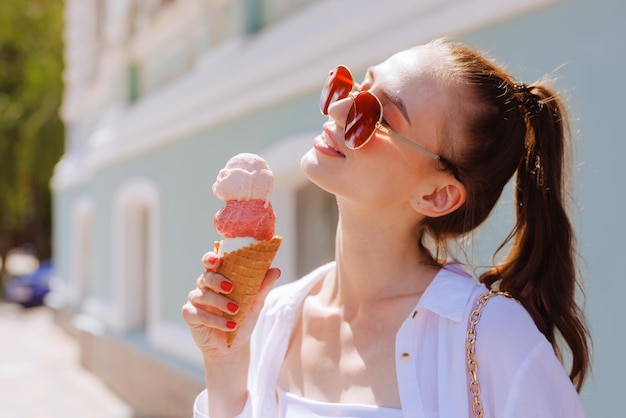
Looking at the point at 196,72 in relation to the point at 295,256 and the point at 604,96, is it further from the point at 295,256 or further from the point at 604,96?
the point at 604,96

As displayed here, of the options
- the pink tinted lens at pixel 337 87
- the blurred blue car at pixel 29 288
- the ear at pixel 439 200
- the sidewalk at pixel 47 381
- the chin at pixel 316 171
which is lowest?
the blurred blue car at pixel 29 288

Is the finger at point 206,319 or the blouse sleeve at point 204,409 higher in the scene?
the finger at point 206,319

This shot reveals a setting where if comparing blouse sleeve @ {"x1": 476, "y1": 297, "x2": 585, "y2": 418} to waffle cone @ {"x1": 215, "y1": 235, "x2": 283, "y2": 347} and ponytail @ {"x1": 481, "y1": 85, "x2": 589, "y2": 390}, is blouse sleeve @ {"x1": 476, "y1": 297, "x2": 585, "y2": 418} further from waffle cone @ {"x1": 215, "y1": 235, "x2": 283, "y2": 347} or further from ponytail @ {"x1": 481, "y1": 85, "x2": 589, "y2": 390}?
waffle cone @ {"x1": 215, "y1": 235, "x2": 283, "y2": 347}

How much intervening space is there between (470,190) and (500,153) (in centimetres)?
14

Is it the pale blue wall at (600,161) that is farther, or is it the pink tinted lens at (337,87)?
the pale blue wall at (600,161)

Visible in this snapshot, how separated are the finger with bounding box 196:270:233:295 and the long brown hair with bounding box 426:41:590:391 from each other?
2.38ft

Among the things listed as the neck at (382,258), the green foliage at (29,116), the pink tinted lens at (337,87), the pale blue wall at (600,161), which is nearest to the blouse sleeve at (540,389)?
the neck at (382,258)

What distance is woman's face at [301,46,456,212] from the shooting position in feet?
5.62

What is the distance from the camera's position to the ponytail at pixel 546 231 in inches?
68.7

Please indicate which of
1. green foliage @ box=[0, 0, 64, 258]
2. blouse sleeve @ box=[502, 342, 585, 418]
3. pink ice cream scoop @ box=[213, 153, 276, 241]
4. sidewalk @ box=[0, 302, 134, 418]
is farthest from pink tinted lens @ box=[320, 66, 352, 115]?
green foliage @ box=[0, 0, 64, 258]

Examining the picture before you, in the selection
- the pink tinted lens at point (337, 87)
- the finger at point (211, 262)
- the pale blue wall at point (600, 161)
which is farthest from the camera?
the pale blue wall at point (600, 161)

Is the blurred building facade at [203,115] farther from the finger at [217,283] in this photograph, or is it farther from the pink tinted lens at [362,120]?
the finger at [217,283]

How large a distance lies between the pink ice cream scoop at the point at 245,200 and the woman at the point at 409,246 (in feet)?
0.43

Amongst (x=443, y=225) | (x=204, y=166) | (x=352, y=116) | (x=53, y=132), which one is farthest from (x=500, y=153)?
(x=53, y=132)
